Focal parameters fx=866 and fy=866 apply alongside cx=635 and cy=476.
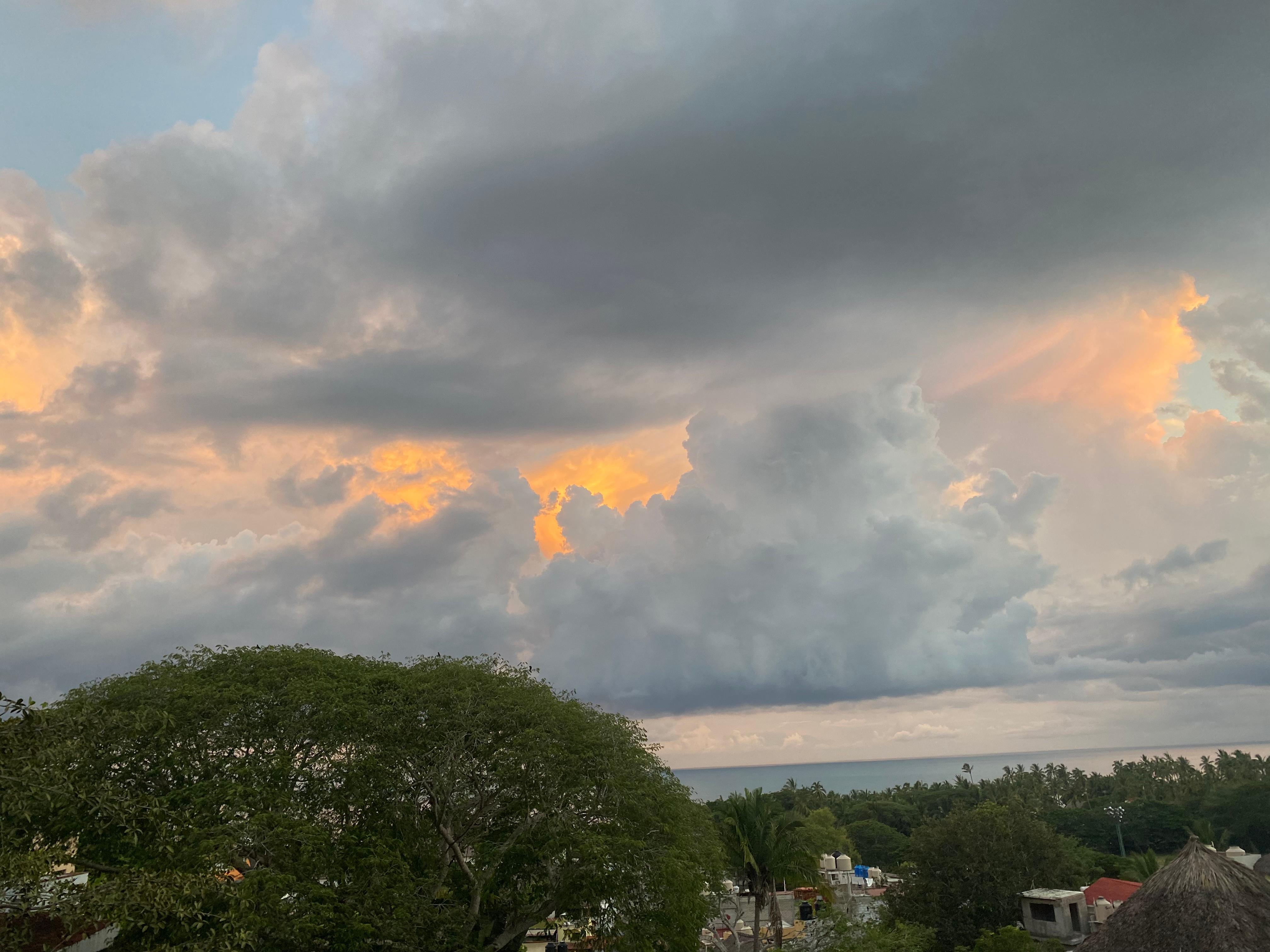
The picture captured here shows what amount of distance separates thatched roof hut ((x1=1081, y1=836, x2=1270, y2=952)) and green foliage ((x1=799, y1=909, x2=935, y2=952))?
9.76 m

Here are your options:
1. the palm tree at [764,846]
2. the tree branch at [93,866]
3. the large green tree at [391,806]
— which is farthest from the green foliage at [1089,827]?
the tree branch at [93,866]

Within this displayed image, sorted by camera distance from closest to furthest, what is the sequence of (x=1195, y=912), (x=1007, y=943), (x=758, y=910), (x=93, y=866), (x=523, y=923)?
(x=1195, y=912) → (x=93, y=866) → (x=523, y=923) → (x=1007, y=943) → (x=758, y=910)

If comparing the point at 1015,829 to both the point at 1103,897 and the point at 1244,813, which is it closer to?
the point at 1103,897

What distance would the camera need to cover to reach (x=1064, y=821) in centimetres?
9031

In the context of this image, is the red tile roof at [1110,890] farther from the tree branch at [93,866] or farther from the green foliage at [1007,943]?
the tree branch at [93,866]

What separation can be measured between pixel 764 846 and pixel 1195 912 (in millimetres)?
22529

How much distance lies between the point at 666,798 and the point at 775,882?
13166 millimetres

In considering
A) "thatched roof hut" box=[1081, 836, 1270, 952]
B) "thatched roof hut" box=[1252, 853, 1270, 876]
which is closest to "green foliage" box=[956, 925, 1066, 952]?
"thatched roof hut" box=[1252, 853, 1270, 876]

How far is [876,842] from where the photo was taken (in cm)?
9181

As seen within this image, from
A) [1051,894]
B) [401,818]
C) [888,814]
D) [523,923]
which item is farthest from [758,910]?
[888,814]

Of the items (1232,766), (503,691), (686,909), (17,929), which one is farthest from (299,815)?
(1232,766)

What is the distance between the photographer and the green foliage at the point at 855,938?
2623cm

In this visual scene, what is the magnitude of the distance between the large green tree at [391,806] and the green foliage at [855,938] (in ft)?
13.4

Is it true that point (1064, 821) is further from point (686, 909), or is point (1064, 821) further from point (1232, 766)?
point (686, 909)
